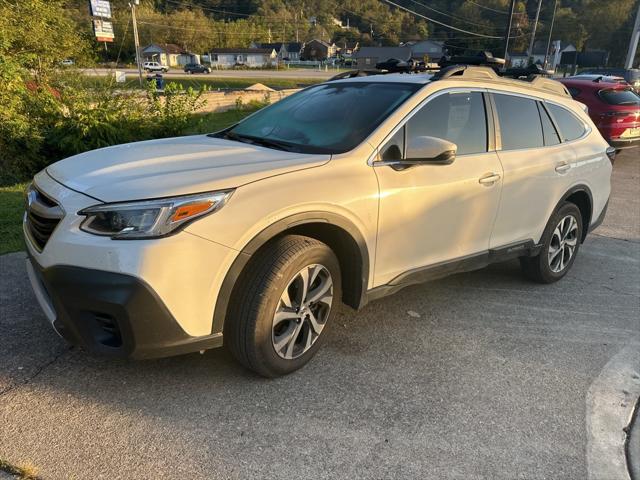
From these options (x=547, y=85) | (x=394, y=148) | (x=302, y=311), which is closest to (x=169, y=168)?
(x=302, y=311)

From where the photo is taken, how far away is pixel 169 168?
2.73 meters

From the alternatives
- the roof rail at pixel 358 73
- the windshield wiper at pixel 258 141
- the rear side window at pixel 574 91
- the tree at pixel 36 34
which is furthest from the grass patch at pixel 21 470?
the rear side window at pixel 574 91

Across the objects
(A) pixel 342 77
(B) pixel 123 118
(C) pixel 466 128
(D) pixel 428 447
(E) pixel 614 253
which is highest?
(A) pixel 342 77

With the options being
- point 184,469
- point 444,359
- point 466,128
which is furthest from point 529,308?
point 184,469

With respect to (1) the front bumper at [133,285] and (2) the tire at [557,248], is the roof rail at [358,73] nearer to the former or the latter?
(2) the tire at [557,248]

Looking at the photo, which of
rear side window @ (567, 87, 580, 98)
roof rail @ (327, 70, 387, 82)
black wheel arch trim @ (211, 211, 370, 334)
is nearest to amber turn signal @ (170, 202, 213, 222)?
black wheel arch trim @ (211, 211, 370, 334)

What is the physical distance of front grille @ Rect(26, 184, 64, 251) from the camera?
8.27 feet

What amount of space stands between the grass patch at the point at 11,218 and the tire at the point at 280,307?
313cm

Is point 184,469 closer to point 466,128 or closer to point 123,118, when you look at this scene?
point 466,128

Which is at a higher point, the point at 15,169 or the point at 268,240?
the point at 268,240

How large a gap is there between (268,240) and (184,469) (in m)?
1.15

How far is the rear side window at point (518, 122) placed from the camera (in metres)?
3.86

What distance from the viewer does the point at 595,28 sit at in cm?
8038

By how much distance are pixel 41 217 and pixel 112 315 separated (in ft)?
2.42
